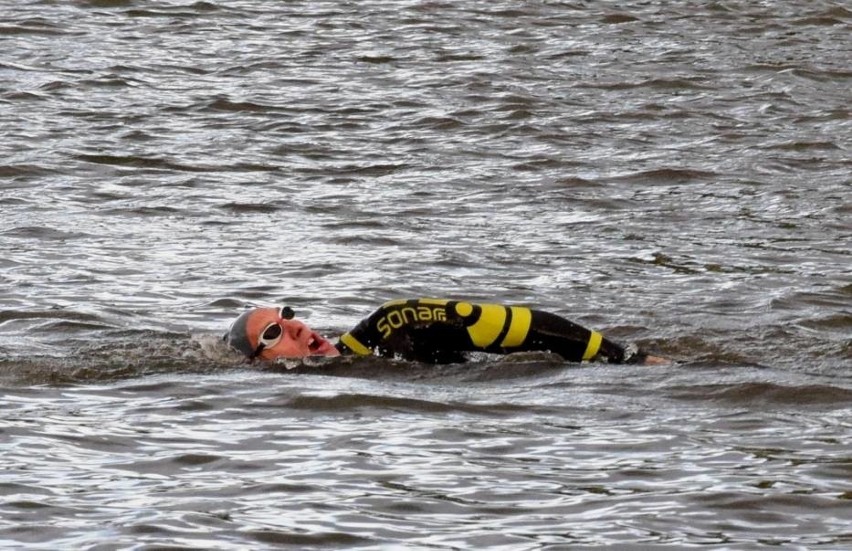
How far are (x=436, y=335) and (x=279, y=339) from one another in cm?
94

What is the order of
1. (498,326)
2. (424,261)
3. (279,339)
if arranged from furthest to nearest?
(424,261) < (279,339) < (498,326)

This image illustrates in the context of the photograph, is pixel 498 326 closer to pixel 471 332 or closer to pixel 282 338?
pixel 471 332

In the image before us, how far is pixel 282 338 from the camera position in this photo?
10430 mm

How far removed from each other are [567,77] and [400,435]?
47.2 ft

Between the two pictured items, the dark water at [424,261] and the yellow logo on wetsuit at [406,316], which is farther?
the yellow logo on wetsuit at [406,316]

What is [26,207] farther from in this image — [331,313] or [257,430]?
[257,430]

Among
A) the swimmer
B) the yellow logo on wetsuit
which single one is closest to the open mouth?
the swimmer

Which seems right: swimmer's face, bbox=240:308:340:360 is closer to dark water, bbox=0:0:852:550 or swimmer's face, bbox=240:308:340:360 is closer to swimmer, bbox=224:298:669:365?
swimmer, bbox=224:298:669:365

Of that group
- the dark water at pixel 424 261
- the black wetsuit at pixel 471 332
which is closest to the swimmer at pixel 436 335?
the black wetsuit at pixel 471 332

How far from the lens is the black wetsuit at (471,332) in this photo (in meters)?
10.3

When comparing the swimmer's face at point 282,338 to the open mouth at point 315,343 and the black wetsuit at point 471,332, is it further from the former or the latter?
the black wetsuit at point 471,332

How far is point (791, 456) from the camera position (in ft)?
26.7

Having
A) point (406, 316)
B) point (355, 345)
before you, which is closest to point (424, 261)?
point (355, 345)

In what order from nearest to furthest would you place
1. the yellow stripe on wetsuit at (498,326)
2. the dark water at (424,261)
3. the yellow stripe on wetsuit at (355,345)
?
the dark water at (424,261), the yellow stripe on wetsuit at (498,326), the yellow stripe on wetsuit at (355,345)
